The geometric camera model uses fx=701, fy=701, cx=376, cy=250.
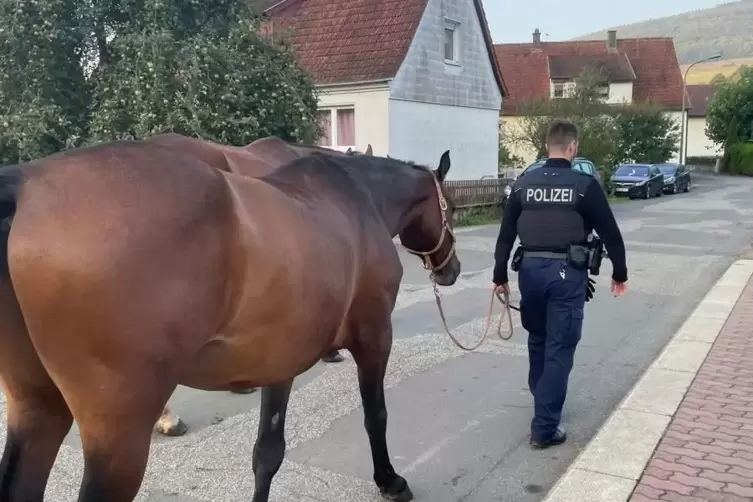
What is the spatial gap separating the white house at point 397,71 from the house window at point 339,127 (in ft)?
0.10

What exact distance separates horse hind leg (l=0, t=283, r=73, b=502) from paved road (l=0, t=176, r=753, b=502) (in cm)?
119

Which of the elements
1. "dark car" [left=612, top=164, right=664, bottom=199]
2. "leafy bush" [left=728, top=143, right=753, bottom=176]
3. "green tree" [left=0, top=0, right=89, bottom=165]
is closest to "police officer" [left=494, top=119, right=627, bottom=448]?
"green tree" [left=0, top=0, right=89, bottom=165]

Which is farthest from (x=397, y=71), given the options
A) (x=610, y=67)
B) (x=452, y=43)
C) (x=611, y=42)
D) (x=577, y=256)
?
(x=611, y=42)

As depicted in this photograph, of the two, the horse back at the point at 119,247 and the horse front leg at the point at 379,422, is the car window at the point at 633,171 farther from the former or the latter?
the horse back at the point at 119,247

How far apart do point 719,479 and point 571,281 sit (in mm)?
1404

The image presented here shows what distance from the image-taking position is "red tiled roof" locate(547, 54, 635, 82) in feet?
162

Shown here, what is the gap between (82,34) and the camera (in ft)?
38.1

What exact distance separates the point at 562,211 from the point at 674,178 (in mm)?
32496

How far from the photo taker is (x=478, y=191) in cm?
2103

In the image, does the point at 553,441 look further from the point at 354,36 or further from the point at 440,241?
the point at 354,36

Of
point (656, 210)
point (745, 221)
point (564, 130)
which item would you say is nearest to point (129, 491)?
point (564, 130)

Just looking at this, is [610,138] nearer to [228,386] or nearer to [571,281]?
[571,281]

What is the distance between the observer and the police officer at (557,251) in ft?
14.8

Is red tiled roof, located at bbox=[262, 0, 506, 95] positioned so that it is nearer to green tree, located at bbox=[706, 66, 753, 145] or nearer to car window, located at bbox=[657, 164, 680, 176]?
car window, located at bbox=[657, 164, 680, 176]
